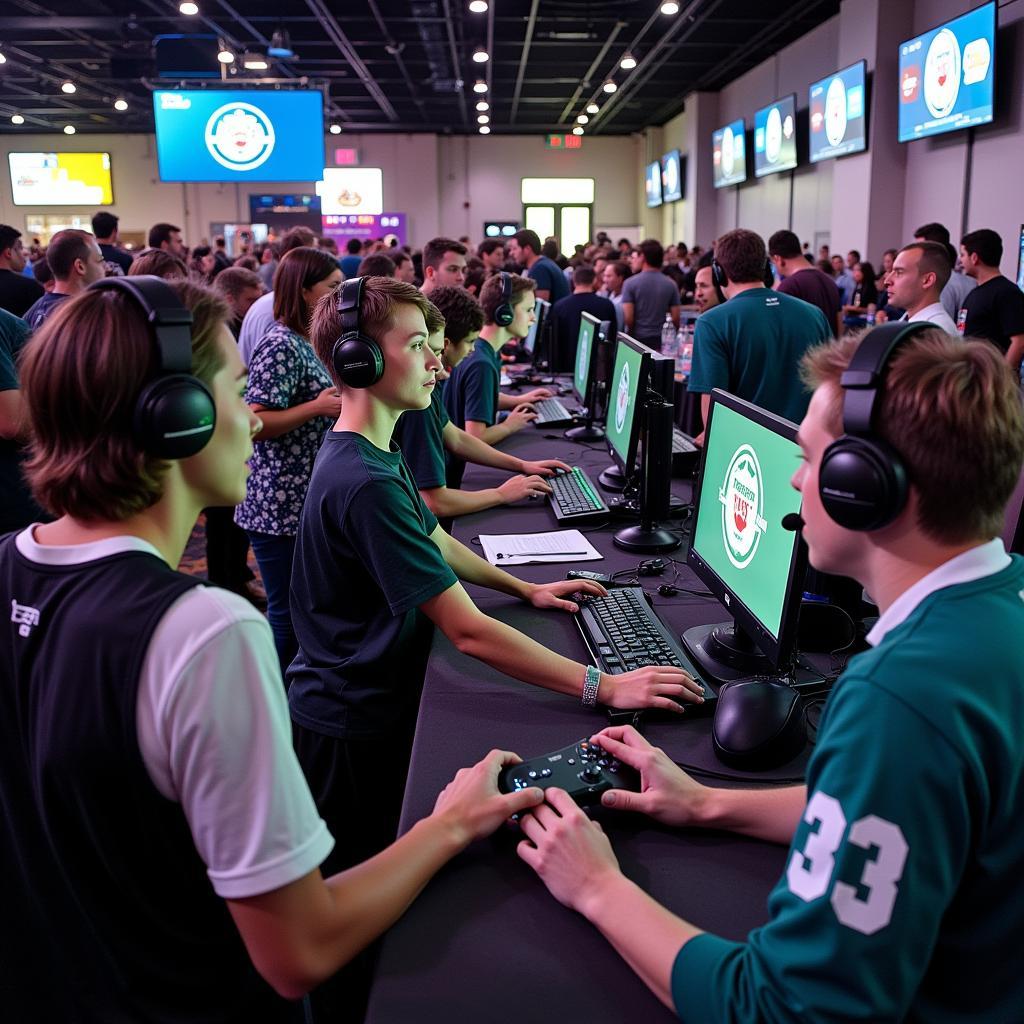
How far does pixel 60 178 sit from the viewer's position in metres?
18.2

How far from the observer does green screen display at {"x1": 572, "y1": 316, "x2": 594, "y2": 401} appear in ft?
13.4

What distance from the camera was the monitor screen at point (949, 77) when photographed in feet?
21.4

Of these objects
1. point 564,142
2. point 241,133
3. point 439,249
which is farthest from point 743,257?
point 564,142

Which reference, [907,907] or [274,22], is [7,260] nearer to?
[907,907]

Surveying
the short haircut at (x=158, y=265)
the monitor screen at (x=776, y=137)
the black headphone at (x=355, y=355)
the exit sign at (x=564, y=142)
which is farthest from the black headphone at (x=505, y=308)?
the exit sign at (x=564, y=142)

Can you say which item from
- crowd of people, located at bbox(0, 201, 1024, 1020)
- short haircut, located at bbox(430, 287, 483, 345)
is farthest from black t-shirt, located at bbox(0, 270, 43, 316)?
crowd of people, located at bbox(0, 201, 1024, 1020)

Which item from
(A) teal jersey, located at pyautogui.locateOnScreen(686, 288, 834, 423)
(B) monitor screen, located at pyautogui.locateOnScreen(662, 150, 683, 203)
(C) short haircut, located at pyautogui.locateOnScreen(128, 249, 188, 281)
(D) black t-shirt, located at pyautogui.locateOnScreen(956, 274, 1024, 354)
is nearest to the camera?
(A) teal jersey, located at pyautogui.locateOnScreen(686, 288, 834, 423)

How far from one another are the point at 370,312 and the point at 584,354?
2565mm

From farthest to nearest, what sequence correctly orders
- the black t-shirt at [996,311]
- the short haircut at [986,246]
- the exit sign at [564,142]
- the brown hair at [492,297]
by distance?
the exit sign at [564,142] < the short haircut at [986,246] < the black t-shirt at [996,311] < the brown hair at [492,297]

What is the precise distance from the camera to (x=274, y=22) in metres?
10.3

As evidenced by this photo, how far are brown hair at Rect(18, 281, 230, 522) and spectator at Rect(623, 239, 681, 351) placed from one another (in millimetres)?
6204

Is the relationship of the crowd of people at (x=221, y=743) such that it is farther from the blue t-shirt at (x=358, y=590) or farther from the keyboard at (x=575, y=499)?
the keyboard at (x=575, y=499)

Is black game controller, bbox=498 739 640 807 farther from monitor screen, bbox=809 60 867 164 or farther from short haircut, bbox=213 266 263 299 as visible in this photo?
monitor screen, bbox=809 60 867 164

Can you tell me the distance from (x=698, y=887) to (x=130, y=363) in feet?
2.75
